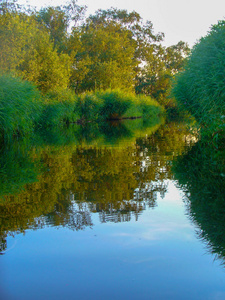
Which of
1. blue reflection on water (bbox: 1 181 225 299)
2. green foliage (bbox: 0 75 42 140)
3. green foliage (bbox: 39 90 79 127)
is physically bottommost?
blue reflection on water (bbox: 1 181 225 299)

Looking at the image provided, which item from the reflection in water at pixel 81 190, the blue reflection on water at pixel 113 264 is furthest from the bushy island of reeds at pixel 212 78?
the blue reflection on water at pixel 113 264

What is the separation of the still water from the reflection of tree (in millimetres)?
13

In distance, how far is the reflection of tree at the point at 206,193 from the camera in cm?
295

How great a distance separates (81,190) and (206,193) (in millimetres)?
1689

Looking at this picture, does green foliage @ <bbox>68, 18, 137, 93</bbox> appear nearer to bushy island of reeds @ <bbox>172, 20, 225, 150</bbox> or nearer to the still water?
bushy island of reeds @ <bbox>172, 20, 225, 150</bbox>

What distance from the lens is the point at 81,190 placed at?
4.79 metres

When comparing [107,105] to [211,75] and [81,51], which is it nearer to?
[81,51]

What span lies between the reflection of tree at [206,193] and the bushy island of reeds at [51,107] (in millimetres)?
6926

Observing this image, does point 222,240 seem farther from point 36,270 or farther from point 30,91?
point 30,91

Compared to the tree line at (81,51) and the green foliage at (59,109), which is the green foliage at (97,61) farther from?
the green foliage at (59,109)

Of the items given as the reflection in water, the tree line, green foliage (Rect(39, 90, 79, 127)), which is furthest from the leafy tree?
the reflection in water

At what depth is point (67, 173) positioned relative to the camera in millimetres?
6020

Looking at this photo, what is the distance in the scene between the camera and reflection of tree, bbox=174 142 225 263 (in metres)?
2.95

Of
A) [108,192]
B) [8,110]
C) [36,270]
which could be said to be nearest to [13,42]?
[8,110]
